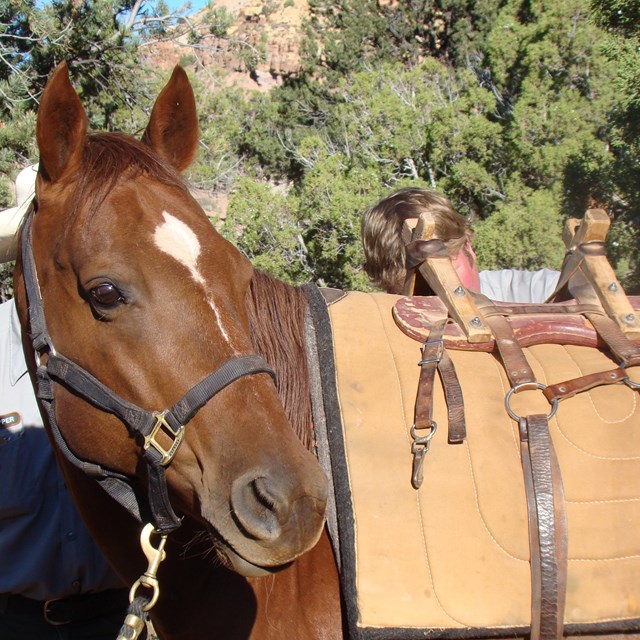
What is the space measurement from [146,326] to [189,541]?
577 mm

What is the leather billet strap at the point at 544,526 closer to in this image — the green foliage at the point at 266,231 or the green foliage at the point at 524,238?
the green foliage at the point at 524,238

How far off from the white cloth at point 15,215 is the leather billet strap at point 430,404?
1.16 metres

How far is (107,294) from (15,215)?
28.5 inches

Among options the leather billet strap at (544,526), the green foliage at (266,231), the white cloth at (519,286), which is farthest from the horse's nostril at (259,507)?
the green foliage at (266,231)

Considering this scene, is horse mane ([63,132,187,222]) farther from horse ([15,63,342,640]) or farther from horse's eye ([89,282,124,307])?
horse's eye ([89,282,124,307])

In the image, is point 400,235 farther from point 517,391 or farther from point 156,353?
point 156,353

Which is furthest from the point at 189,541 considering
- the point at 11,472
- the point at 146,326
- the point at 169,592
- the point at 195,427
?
the point at 11,472

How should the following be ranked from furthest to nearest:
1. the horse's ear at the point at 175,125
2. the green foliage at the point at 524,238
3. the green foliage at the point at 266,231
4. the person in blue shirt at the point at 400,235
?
the green foliage at the point at 266,231, the green foliage at the point at 524,238, the person in blue shirt at the point at 400,235, the horse's ear at the point at 175,125

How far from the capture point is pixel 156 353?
1.25m

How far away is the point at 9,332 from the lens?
6.86ft

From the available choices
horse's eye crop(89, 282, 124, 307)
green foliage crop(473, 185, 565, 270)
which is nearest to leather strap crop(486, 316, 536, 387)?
horse's eye crop(89, 282, 124, 307)

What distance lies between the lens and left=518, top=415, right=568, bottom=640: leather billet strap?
137cm

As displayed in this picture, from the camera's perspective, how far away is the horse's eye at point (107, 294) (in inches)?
49.8

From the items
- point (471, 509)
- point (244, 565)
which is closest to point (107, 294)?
point (244, 565)
